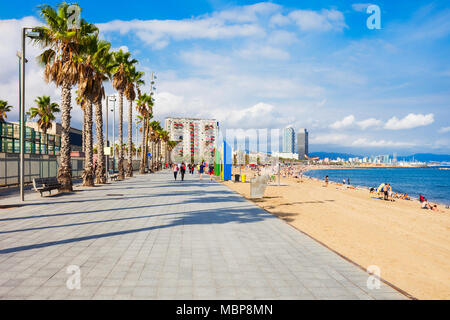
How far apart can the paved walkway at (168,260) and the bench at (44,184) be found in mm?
5146

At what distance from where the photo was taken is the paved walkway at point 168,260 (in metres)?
4.41

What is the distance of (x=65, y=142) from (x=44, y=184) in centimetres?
282

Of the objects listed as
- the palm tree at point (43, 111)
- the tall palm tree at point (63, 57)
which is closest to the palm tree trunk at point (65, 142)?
the tall palm tree at point (63, 57)

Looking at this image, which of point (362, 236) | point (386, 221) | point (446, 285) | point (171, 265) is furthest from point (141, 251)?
point (386, 221)

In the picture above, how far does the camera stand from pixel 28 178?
2259 centimetres

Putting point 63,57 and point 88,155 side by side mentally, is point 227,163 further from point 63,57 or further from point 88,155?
point 63,57

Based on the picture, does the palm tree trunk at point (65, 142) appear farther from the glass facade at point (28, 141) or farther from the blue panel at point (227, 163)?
the blue panel at point (227, 163)

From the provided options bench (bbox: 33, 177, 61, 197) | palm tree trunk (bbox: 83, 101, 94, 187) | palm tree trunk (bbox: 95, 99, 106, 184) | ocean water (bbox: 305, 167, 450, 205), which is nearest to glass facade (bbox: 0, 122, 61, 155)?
palm tree trunk (bbox: 83, 101, 94, 187)

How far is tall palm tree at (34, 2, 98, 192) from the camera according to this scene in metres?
16.3

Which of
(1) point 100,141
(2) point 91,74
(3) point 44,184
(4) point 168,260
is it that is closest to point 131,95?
(1) point 100,141

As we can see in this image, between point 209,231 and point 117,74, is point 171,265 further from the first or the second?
point 117,74

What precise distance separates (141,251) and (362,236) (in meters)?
6.70

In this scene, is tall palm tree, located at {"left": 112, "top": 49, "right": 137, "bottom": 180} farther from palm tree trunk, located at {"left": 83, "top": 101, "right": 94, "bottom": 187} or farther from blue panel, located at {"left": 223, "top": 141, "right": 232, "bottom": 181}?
blue panel, located at {"left": 223, "top": 141, "right": 232, "bottom": 181}

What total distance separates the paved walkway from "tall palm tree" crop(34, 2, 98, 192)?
770 centimetres
